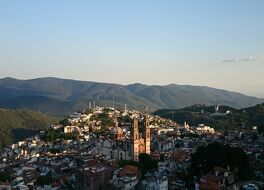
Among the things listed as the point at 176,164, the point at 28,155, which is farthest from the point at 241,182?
the point at 28,155

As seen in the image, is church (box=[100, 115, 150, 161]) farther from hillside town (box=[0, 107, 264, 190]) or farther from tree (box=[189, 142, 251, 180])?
tree (box=[189, 142, 251, 180])

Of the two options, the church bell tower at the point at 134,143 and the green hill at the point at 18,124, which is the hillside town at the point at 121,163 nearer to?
the church bell tower at the point at 134,143

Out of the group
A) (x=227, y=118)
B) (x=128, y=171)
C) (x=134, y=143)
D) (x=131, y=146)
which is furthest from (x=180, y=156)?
(x=227, y=118)

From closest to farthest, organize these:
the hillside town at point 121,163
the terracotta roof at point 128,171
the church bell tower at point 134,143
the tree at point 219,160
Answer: the hillside town at point 121,163, the tree at point 219,160, the terracotta roof at point 128,171, the church bell tower at point 134,143

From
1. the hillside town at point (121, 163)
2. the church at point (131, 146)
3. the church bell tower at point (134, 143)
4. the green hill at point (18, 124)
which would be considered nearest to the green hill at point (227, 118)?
the hillside town at point (121, 163)

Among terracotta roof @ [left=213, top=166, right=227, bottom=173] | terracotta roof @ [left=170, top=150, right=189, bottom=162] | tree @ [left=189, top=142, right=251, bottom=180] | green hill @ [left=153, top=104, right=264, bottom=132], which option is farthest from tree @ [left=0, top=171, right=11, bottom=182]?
green hill @ [left=153, top=104, right=264, bottom=132]

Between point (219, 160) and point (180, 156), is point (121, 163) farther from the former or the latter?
point (219, 160)
